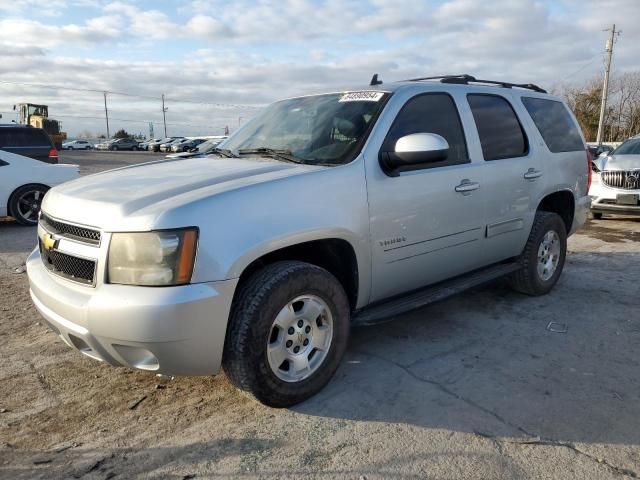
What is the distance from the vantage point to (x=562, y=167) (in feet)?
17.1

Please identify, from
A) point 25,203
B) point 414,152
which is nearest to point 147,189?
point 414,152

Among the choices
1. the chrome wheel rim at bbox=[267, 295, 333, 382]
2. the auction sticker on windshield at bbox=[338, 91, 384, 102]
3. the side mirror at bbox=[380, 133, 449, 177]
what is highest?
the auction sticker on windshield at bbox=[338, 91, 384, 102]

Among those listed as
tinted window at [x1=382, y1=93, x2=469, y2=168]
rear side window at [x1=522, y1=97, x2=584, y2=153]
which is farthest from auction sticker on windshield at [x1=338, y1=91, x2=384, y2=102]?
rear side window at [x1=522, y1=97, x2=584, y2=153]

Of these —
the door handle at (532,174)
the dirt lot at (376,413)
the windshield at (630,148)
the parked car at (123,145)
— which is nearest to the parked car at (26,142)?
the dirt lot at (376,413)

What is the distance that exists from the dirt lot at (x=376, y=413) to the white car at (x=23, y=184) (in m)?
5.37

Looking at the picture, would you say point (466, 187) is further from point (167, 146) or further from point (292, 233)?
point (167, 146)

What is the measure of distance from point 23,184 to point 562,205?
27.2ft

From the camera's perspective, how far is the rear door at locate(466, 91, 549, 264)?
4.37 metres

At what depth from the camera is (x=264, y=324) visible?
114 inches

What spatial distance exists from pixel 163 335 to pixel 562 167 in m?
4.16

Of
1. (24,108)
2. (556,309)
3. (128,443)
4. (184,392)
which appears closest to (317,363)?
(184,392)

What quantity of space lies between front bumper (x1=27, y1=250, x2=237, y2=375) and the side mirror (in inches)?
53.5

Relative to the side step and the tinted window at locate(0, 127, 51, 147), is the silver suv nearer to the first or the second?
the side step

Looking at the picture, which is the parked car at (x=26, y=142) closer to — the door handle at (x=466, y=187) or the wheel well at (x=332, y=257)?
the wheel well at (x=332, y=257)
